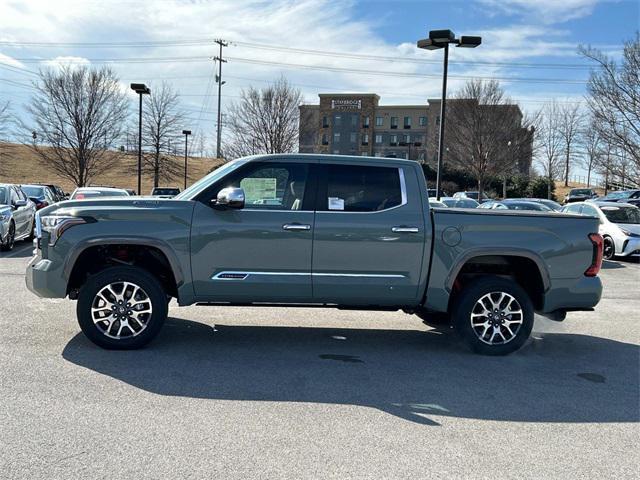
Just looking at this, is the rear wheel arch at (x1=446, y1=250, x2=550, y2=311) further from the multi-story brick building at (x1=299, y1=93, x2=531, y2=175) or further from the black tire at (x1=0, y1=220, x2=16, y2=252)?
the multi-story brick building at (x1=299, y1=93, x2=531, y2=175)

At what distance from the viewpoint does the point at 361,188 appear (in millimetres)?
6031

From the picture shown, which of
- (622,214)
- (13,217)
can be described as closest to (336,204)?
(13,217)

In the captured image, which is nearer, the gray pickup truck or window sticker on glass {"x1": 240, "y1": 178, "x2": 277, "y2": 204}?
the gray pickup truck

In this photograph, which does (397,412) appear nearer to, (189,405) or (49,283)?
(189,405)

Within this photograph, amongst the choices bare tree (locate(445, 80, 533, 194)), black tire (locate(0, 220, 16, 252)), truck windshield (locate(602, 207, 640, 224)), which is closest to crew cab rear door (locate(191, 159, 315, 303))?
black tire (locate(0, 220, 16, 252))

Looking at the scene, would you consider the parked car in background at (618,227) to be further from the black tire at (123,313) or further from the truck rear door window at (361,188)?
the black tire at (123,313)

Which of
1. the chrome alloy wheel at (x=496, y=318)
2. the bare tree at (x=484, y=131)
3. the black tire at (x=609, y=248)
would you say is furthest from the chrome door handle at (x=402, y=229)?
the bare tree at (x=484, y=131)

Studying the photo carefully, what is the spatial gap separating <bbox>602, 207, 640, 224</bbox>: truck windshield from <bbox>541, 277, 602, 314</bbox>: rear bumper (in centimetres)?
1098

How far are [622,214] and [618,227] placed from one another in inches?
23.9

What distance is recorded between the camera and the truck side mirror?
5469mm

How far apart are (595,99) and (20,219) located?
74.0 ft

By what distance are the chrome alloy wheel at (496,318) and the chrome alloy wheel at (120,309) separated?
3382 mm

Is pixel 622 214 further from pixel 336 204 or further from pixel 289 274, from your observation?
pixel 289 274

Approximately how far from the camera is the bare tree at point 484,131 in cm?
3488
